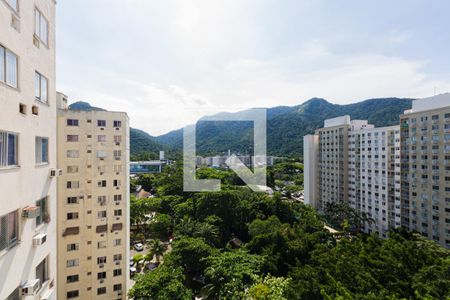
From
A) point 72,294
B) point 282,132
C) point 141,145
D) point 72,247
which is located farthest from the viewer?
point 282,132

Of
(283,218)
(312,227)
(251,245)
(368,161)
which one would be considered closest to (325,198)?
(368,161)

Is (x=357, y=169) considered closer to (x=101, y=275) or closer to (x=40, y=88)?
(x=101, y=275)

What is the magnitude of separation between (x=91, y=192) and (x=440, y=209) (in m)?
28.9

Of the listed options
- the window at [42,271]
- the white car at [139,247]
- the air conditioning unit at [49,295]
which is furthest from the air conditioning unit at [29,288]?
the white car at [139,247]

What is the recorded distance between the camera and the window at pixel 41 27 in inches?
157

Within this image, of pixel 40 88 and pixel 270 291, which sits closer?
pixel 40 88

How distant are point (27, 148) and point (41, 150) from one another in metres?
0.62

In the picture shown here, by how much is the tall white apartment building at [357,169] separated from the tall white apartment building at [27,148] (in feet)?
105

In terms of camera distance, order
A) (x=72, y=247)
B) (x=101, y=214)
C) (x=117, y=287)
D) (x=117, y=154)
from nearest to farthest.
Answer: (x=72, y=247)
(x=101, y=214)
(x=117, y=287)
(x=117, y=154)

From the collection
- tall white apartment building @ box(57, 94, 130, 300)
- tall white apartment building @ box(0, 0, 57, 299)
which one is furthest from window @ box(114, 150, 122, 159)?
tall white apartment building @ box(0, 0, 57, 299)

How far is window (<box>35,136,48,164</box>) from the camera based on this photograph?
3974mm

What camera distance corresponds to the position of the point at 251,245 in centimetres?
1648

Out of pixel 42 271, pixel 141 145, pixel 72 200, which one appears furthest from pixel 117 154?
pixel 141 145

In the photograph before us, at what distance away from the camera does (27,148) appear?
3543mm
